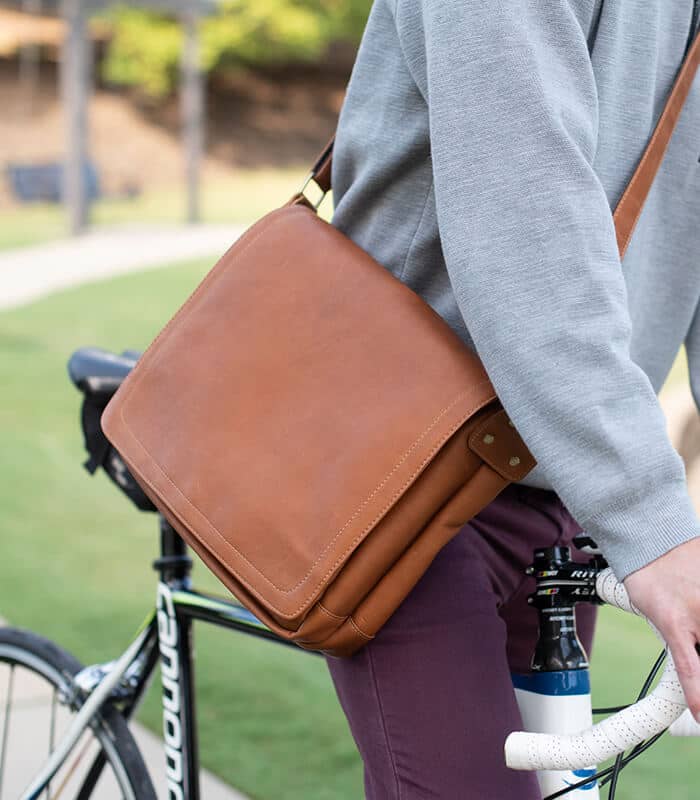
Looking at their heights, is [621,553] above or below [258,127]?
below

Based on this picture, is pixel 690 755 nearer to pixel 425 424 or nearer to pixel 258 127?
pixel 425 424

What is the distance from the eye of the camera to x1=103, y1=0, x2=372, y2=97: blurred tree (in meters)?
32.9

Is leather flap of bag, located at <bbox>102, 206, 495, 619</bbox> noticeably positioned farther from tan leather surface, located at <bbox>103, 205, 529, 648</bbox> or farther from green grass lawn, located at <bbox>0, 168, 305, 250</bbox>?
green grass lawn, located at <bbox>0, 168, 305, 250</bbox>

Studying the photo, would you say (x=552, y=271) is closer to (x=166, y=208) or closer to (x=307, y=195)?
(x=307, y=195)

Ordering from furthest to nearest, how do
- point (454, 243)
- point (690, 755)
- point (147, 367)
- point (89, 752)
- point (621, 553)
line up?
1. point (690, 755)
2. point (89, 752)
3. point (147, 367)
4. point (454, 243)
5. point (621, 553)

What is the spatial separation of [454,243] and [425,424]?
20 cm

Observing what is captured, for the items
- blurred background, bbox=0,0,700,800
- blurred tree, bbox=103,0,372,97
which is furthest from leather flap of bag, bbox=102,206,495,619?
blurred tree, bbox=103,0,372,97

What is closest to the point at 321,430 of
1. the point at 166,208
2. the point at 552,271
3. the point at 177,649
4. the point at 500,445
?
the point at 500,445

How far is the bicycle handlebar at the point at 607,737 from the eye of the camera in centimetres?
126

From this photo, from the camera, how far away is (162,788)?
339 cm

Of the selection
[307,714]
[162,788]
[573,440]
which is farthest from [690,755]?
[573,440]

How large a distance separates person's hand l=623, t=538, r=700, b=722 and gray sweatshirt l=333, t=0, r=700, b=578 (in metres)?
0.01

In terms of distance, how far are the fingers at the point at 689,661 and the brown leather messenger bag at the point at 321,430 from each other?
11.1 inches

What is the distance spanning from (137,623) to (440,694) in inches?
136
